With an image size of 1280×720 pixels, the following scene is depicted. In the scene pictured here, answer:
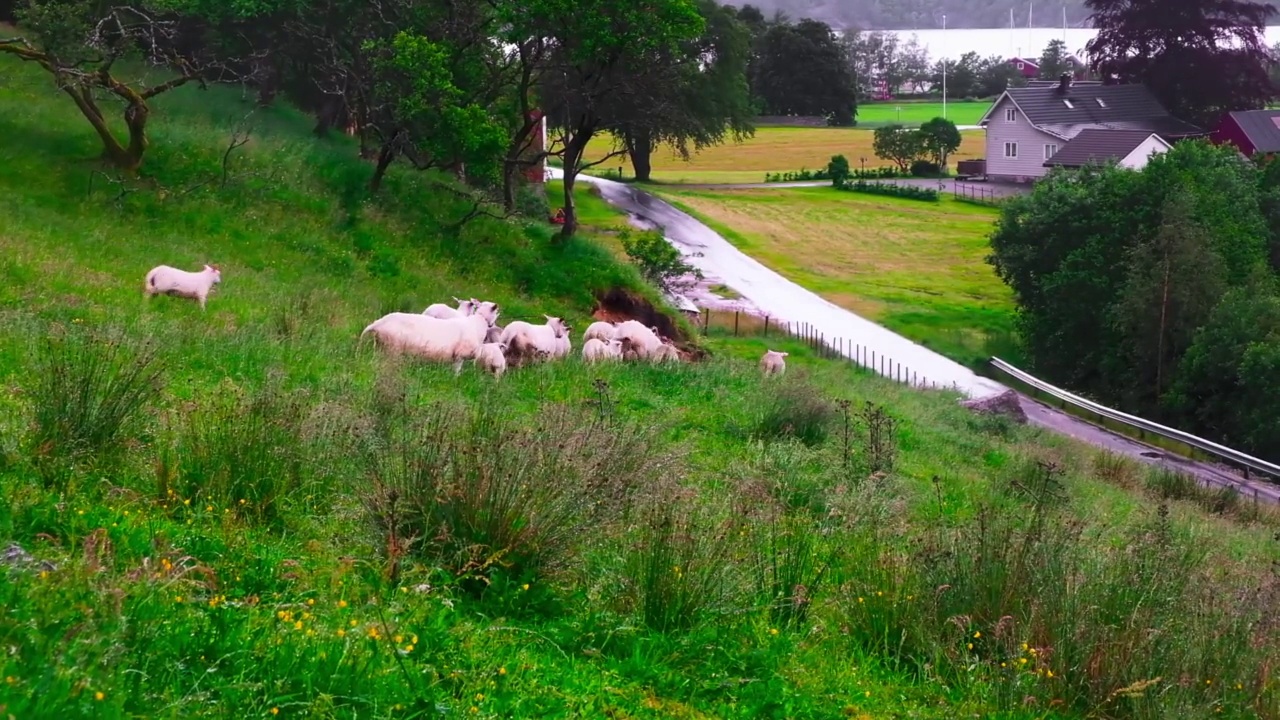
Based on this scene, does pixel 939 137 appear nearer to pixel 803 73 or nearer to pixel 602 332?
pixel 803 73

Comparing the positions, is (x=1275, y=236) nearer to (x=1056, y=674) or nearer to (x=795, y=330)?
(x=795, y=330)

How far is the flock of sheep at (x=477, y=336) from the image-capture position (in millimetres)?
14477

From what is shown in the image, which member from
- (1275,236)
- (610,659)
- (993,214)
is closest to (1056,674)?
(610,659)

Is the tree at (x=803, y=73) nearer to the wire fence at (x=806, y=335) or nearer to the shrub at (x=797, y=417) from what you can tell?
the wire fence at (x=806, y=335)

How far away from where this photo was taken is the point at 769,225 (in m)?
66.3

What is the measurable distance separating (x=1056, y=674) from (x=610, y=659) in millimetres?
2359

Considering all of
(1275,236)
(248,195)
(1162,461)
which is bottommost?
(1162,461)

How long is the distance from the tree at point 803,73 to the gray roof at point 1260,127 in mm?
39735

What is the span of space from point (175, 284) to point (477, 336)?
5248 mm

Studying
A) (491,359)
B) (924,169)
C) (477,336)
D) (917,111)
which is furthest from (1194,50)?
(491,359)

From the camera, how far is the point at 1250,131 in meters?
75.8

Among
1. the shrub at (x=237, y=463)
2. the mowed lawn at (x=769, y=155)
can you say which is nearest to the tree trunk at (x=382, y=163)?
the shrub at (x=237, y=463)

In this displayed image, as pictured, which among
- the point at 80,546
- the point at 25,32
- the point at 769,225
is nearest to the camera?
the point at 80,546

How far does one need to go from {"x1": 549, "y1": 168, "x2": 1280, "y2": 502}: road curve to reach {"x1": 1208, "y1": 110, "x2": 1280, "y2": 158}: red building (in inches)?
1471
